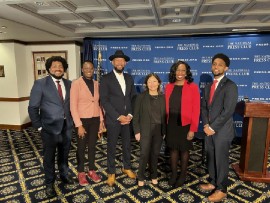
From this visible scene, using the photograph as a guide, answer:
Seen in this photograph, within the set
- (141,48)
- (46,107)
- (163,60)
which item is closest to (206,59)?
(163,60)

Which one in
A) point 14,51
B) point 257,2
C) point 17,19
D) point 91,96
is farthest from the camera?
point 14,51

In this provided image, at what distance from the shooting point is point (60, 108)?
264 cm

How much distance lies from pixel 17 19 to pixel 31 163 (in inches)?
97.2

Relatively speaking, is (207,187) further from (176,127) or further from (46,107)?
(46,107)

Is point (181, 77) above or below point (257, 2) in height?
below

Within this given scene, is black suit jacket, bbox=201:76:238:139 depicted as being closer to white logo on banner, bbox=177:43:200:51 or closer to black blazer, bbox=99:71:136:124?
black blazer, bbox=99:71:136:124

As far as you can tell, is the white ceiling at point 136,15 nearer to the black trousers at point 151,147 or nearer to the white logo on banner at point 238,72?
the white logo on banner at point 238,72

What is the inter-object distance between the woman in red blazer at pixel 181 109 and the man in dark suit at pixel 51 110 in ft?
4.31

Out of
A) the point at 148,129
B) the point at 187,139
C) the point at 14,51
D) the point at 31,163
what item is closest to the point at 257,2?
the point at 187,139

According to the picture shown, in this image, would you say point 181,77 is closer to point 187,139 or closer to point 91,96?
point 187,139

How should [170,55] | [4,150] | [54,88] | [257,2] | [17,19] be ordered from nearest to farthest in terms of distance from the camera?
[54,88] < [257,2] < [17,19] < [4,150] < [170,55]

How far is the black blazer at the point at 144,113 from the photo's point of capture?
273cm

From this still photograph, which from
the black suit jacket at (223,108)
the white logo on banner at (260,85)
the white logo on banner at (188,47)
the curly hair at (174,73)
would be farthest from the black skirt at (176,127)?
the white logo on banner at (260,85)

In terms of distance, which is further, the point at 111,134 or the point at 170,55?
the point at 170,55
